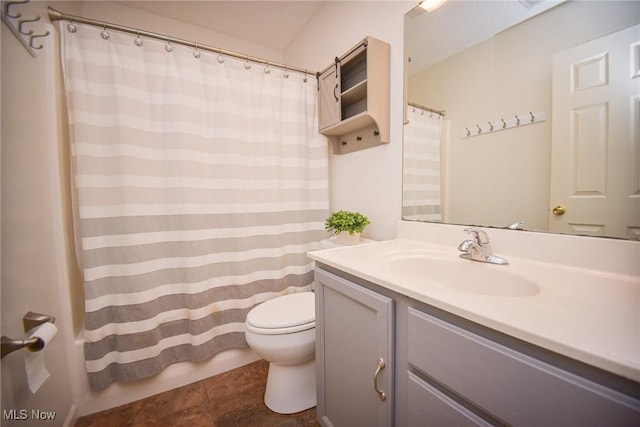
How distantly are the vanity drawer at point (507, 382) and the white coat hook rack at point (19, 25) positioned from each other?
1484 millimetres

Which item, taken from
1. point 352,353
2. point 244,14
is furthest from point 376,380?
point 244,14

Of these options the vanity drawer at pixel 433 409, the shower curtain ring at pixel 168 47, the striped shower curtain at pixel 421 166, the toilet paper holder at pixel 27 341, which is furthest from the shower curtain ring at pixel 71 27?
the vanity drawer at pixel 433 409

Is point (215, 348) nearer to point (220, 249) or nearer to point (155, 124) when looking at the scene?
point (220, 249)

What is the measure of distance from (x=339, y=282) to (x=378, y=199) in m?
0.73

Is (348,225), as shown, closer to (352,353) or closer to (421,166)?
(421,166)

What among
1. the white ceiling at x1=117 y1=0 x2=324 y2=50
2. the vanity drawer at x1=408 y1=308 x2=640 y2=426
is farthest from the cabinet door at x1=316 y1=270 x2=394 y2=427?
the white ceiling at x1=117 y1=0 x2=324 y2=50

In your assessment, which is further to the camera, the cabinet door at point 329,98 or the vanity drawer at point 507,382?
the cabinet door at point 329,98

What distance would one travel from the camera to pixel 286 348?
111 centimetres

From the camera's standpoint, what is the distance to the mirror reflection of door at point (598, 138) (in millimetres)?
667

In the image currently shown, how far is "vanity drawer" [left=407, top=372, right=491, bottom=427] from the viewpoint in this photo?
1.73ft

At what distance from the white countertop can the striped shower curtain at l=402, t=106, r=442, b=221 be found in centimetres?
43

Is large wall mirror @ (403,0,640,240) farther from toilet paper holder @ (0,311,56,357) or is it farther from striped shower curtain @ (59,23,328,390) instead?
toilet paper holder @ (0,311,56,357)

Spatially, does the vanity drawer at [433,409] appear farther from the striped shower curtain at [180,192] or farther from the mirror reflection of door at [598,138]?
the striped shower curtain at [180,192]

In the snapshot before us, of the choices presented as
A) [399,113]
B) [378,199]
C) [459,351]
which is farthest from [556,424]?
[399,113]
